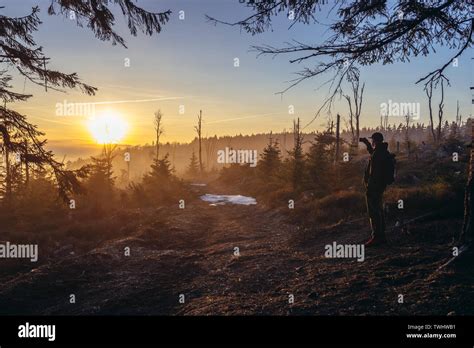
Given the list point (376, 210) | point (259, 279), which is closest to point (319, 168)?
point (376, 210)

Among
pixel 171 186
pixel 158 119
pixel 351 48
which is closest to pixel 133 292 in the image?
pixel 351 48

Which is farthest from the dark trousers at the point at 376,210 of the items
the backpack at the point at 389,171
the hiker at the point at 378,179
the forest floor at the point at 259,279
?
the forest floor at the point at 259,279

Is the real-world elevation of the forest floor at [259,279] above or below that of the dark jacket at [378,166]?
below

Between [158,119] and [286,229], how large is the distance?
51.2m

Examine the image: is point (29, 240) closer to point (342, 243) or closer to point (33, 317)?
point (33, 317)

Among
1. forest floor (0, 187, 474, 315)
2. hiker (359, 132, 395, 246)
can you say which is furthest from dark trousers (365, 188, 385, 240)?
forest floor (0, 187, 474, 315)

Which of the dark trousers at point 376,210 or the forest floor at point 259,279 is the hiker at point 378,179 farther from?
the forest floor at point 259,279

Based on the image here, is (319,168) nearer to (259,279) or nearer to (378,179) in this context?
(378,179)

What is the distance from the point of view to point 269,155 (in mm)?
30844

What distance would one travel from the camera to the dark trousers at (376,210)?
7.49 metres

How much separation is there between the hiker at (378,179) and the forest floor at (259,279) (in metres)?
0.51

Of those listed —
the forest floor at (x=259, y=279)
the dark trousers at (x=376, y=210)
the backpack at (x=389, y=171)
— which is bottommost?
the forest floor at (x=259, y=279)

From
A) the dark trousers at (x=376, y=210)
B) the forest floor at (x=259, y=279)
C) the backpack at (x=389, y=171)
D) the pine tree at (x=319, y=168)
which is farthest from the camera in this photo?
the pine tree at (x=319, y=168)

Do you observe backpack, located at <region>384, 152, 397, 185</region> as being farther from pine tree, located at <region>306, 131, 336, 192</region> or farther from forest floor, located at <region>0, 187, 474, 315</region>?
pine tree, located at <region>306, 131, 336, 192</region>
